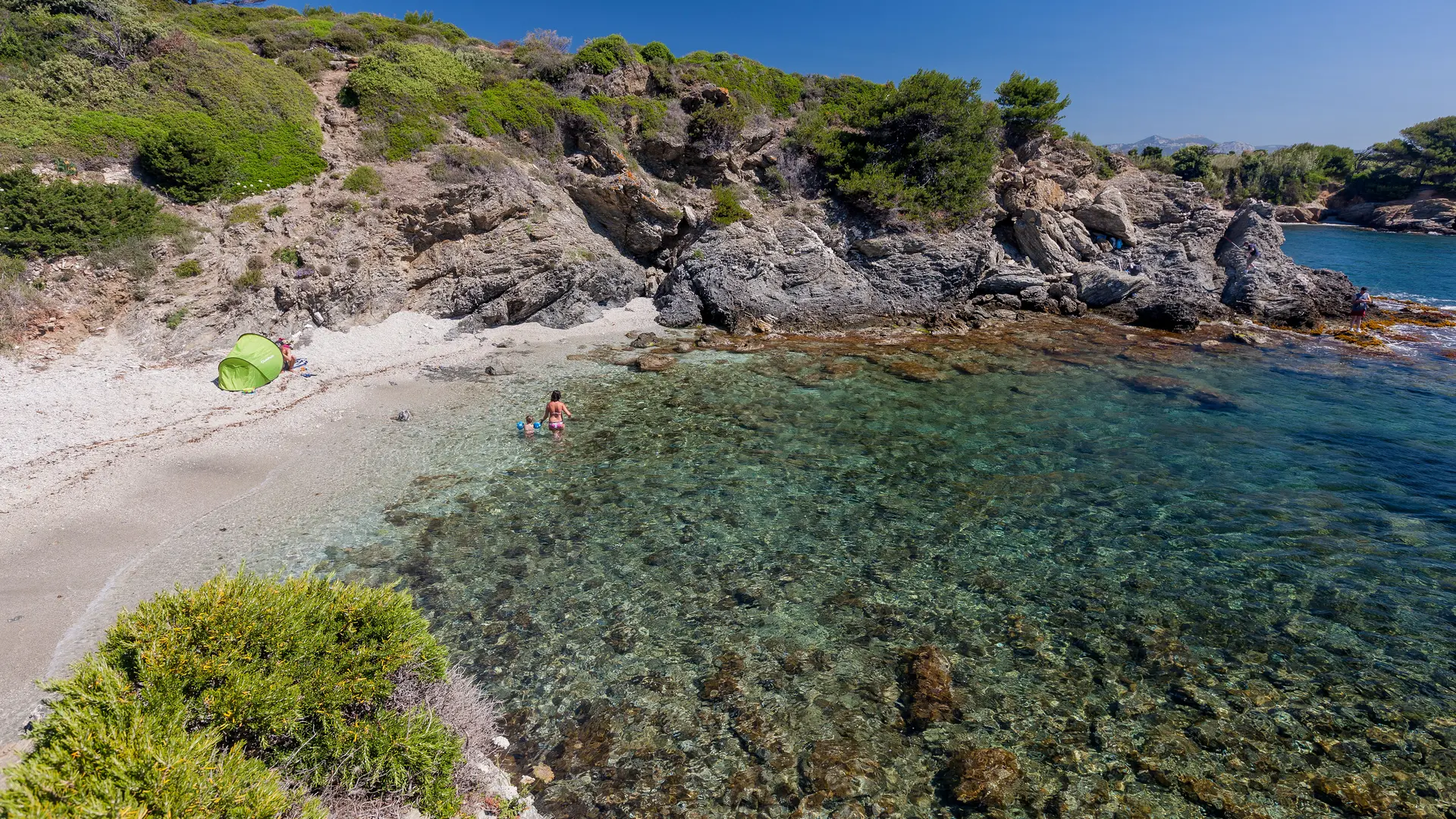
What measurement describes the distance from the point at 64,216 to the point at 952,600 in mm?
26216

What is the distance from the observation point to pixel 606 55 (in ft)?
107

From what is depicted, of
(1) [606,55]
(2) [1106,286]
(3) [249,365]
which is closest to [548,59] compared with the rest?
(1) [606,55]

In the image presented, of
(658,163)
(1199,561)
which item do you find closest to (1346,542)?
(1199,561)

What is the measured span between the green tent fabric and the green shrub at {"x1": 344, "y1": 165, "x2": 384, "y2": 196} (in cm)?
825

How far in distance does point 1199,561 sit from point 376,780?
12787 millimetres

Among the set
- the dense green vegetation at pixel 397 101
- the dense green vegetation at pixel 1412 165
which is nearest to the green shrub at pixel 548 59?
the dense green vegetation at pixel 397 101

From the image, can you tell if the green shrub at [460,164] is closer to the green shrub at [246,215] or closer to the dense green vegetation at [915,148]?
the green shrub at [246,215]

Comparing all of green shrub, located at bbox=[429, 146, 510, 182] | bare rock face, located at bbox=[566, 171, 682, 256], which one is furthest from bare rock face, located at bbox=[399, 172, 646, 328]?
bare rock face, located at bbox=[566, 171, 682, 256]

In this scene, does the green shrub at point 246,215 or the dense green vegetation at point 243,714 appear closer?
the dense green vegetation at point 243,714

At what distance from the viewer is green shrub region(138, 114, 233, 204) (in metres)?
19.9

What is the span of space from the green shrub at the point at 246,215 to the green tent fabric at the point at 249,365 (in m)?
5.67

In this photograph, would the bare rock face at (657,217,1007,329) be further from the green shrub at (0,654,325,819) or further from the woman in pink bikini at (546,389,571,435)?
the green shrub at (0,654,325,819)

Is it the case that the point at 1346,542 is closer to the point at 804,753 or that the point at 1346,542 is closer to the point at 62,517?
the point at 804,753

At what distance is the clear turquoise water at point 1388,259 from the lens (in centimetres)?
3716
